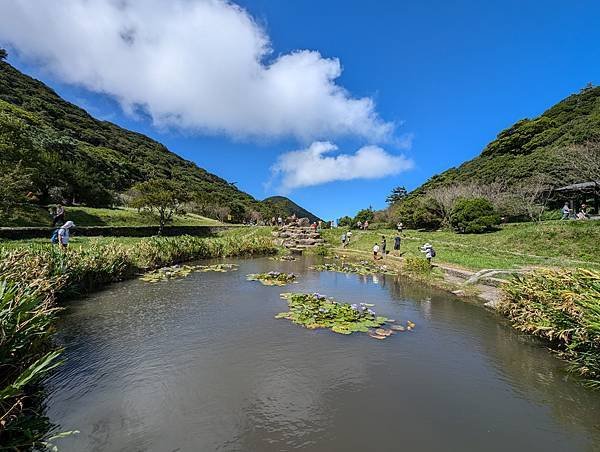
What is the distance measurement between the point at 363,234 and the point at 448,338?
27.5m

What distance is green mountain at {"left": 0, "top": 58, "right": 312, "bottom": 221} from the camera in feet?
88.4

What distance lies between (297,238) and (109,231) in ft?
55.2

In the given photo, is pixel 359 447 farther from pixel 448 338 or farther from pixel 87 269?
pixel 87 269

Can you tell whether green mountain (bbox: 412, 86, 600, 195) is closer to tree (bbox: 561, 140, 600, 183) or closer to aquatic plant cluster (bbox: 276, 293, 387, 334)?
tree (bbox: 561, 140, 600, 183)

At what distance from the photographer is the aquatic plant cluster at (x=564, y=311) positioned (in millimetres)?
6461

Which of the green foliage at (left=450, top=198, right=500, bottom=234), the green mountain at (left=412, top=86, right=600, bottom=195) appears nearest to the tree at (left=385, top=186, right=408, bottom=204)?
the green mountain at (left=412, top=86, right=600, bottom=195)

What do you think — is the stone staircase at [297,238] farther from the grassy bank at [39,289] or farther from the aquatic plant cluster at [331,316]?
the aquatic plant cluster at [331,316]

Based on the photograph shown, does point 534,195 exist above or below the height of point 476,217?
above

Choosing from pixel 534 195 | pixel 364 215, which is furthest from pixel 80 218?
pixel 534 195

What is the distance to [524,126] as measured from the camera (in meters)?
57.8

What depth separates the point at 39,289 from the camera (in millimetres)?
6258

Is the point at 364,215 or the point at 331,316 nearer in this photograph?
the point at 331,316

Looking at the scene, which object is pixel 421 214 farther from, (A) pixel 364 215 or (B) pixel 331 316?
(B) pixel 331 316

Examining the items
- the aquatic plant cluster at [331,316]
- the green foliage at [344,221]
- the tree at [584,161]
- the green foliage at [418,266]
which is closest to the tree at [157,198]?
the green foliage at [418,266]
